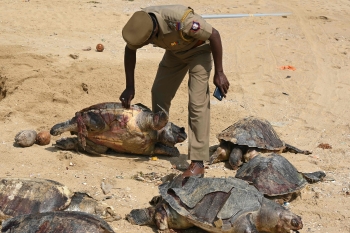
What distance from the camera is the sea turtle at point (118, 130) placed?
608 cm

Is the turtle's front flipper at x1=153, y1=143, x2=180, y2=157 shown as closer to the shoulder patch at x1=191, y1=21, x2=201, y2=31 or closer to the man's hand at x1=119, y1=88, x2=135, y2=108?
the man's hand at x1=119, y1=88, x2=135, y2=108

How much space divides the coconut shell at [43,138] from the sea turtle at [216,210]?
200cm

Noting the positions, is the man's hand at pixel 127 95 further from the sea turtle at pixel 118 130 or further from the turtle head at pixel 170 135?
the turtle head at pixel 170 135

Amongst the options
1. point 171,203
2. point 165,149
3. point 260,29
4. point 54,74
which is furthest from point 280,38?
point 171,203

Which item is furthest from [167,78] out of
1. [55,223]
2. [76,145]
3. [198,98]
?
[55,223]

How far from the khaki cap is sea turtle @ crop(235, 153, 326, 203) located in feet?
5.07

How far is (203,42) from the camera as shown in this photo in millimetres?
5539

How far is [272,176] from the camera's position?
204 inches

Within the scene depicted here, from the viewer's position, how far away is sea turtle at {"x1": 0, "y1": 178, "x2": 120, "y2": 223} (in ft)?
14.4

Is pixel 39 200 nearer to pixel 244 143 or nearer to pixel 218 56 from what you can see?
pixel 218 56

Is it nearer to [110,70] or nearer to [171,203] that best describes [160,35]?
[171,203]

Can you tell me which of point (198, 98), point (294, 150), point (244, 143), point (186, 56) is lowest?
point (294, 150)

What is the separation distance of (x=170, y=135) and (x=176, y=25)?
4.69 feet

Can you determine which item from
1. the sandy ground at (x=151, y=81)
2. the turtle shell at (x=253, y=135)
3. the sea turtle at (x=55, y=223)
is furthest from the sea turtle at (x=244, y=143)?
the sea turtle at (x=55, y=223)
